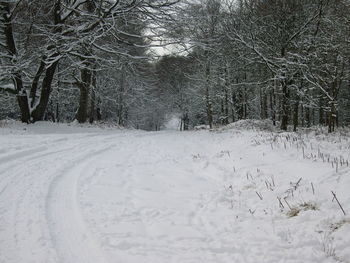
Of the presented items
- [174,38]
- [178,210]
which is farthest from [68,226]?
[174,38]

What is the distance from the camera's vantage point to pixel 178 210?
5613mm

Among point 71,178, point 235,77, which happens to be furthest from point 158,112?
point 71,178

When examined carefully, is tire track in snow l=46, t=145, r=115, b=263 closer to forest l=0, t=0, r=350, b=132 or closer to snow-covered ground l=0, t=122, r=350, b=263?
snow-covered ground l=0, t=122, r=350, b=263

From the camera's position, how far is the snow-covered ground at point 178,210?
13.1 feet

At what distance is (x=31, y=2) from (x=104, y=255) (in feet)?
49.2

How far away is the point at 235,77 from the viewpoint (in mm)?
32531

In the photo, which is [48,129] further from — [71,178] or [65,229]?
[65,229]

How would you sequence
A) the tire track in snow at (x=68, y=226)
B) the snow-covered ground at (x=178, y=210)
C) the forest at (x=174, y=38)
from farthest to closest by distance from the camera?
the forest at (x=174, y=38) → the snow-covered ground at (x=178, y=210) → the tire track in snow at (x=68, y=226)

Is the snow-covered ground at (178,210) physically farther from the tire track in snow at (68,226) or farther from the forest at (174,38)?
the forest at (174,38)

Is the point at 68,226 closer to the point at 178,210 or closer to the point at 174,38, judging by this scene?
the point at 178,210

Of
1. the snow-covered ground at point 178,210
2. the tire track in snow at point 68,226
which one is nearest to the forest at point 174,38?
the snow-covered ground at point 178,210

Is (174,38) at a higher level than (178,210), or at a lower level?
higher

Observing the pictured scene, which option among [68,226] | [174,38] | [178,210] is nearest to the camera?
[68,226]

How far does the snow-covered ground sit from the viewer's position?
3988 mm
